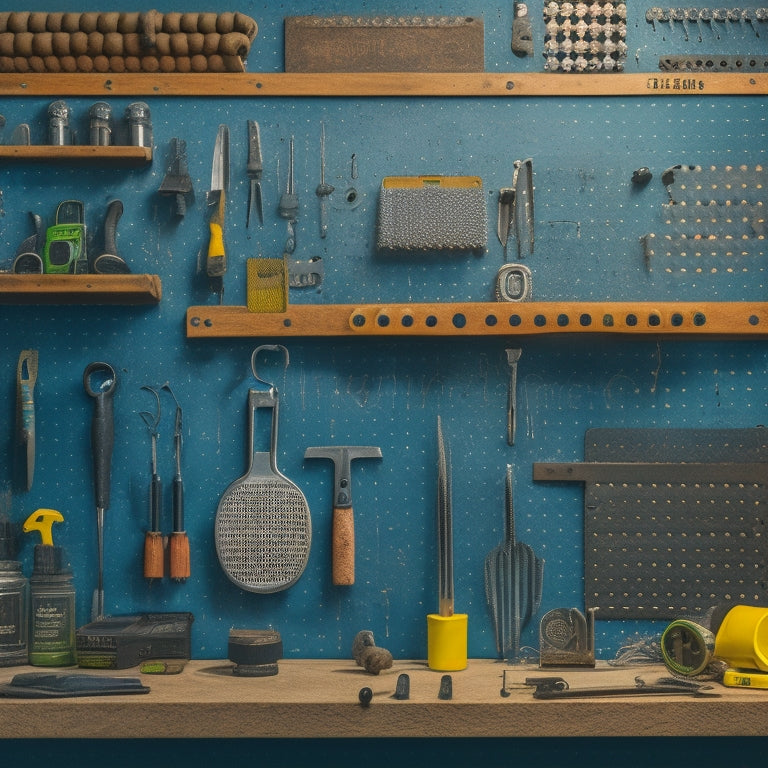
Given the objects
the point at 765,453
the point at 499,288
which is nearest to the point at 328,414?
the point at 499,288

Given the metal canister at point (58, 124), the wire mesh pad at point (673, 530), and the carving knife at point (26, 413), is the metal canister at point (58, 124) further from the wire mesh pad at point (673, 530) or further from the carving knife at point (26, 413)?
the wire mesh pad at point (673, 530)

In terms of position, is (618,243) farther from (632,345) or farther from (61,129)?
(61,129)

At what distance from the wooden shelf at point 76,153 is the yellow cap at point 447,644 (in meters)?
1.24

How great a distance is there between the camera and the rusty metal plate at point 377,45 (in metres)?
2.49

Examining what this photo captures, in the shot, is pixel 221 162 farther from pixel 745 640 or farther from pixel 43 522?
pixel 745 640

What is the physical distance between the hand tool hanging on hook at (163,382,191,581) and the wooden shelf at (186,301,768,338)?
12.1 inches

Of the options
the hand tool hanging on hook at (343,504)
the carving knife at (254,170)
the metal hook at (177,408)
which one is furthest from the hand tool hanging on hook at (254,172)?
the hand tool hanging on hook at (343,504)

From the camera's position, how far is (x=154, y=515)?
2430 millimetres

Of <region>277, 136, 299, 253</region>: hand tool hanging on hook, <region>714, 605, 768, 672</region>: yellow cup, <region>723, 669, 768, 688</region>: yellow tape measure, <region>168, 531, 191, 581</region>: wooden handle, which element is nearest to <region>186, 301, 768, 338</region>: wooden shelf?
<region>277, 136, 299, 253</region>: hand tool hanging on hook

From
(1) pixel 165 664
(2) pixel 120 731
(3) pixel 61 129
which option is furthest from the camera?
(3) pixel 61 129

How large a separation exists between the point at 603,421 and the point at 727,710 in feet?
2.39

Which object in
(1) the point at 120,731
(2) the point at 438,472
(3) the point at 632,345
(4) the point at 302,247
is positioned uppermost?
(4) the point at 302,247

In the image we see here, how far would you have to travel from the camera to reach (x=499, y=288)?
2.45 meters

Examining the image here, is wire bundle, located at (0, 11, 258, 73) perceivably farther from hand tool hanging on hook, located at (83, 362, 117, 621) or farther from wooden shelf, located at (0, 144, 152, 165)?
hand tool hanging on hook, located at (83, 362, 117, 621)
